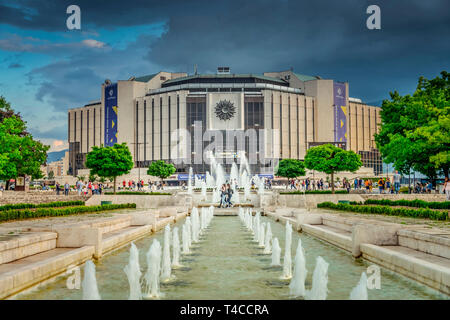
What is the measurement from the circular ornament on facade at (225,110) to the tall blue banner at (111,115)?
29.5 metres

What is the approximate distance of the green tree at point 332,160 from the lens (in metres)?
45.7

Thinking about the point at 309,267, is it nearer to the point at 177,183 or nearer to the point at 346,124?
the point at 177,183

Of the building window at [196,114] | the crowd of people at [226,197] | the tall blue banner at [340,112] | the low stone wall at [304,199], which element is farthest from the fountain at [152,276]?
the tall blue banner at [340,112]

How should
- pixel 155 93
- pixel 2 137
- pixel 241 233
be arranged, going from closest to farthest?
pixel 241 233 < pixel 2 137 < pixel 155 93

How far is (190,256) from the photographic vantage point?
10797 millimetres

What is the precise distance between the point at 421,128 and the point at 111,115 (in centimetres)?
9347

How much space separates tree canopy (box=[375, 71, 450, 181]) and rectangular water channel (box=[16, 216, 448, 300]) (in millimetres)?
20868

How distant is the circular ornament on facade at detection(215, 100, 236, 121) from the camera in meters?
99.9

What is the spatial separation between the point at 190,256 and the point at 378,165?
118041mm

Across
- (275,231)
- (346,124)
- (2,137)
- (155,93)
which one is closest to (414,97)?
(275,231)

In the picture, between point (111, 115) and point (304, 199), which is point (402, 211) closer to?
point (304, 199)

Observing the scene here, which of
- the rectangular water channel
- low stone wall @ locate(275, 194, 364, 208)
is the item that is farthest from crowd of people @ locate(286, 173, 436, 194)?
the rectangular water channel

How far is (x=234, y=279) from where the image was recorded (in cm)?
785

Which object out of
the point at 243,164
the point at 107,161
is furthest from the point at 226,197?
the point at 243,164
